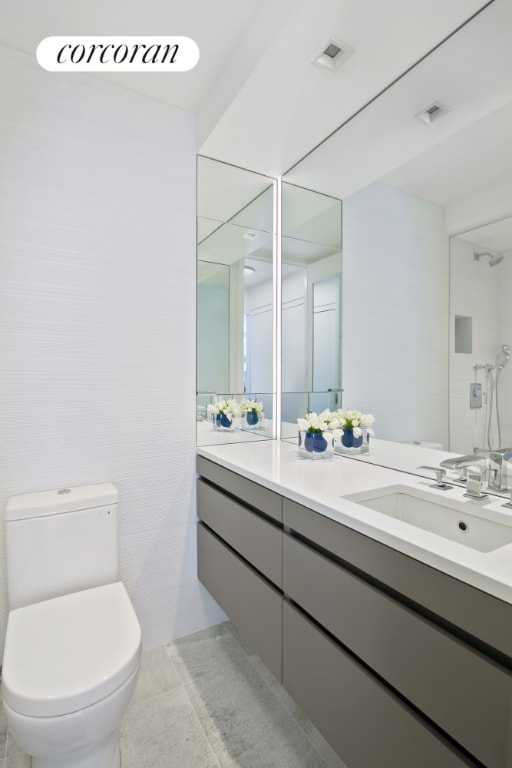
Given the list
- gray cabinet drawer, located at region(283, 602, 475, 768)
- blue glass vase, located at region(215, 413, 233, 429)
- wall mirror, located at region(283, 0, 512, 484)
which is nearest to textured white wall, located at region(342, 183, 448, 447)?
wall mirror, located at region(283, 0, 512, 484)

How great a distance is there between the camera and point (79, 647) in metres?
1.15

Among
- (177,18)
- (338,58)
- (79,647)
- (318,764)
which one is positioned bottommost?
(318,764)

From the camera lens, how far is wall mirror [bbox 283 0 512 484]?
121 cm

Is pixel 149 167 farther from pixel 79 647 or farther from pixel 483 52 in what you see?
pixel 79 647

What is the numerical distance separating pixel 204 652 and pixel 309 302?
69.5 inches

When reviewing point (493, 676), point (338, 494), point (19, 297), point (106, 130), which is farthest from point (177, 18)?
point (493, 676)

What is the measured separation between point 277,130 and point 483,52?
798mm

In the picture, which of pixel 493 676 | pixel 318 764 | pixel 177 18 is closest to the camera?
pixel 493 676

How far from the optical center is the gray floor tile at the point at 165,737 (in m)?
1.30

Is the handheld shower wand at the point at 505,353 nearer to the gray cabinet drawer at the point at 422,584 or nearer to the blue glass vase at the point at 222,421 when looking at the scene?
the gray cabinet drawer at the point at 422,584

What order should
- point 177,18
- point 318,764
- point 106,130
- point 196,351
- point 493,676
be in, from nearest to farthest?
point 493,676, point 318,764, point 177,18, point 106,130, point 196,351

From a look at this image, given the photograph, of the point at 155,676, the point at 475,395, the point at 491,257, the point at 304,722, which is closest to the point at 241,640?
the point at 155,676

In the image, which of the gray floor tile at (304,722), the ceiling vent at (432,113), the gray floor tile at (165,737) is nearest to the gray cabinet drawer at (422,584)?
the gray floor tile at (304,722)

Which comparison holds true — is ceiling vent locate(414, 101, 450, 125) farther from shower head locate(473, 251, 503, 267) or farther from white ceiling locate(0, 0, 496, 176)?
shower head locate(473, 251, 503, 267)
